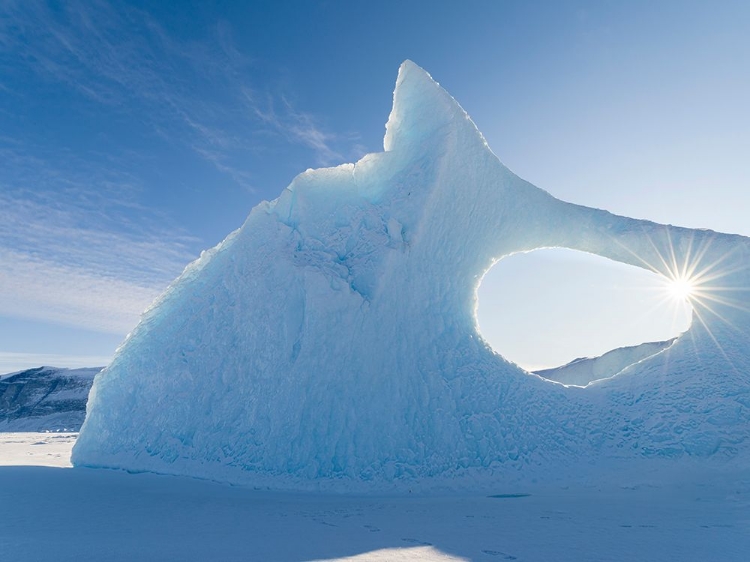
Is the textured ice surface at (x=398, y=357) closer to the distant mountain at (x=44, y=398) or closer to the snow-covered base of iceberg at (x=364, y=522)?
the snow-covered base of iceberg at (x=364, y=522)

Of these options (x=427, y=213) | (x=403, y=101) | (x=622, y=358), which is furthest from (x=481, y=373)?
(x=622, y=358)

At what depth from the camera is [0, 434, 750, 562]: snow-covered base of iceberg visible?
183 inches

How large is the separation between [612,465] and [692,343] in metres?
3.71

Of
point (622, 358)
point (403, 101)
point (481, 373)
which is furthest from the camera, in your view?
point (622, 358)

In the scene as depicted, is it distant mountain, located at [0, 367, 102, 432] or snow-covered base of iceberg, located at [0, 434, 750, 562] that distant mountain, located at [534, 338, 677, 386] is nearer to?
snow-covered base of iceberg, located at [0, 434, 750, 562]

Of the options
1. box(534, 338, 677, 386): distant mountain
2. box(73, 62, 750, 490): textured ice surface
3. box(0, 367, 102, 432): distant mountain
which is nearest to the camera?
box(73, 62, 750, 490): textured ice surface

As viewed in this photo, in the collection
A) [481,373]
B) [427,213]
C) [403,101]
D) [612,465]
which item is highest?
[403,101]

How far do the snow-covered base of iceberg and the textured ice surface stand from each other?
0.80 metres

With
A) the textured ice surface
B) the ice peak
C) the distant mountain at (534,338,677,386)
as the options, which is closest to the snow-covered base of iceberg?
the textured ice surface

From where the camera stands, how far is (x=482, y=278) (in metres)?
12.2

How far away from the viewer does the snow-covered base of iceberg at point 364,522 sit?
15.3 feet

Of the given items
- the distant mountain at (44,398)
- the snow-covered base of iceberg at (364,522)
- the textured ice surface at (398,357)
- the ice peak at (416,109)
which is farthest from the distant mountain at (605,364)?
the distant mountain at (44,398)

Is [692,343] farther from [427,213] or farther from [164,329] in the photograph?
[164,329]

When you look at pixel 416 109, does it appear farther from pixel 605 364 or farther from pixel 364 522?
pixel 605 364
